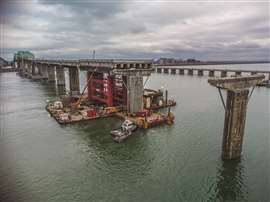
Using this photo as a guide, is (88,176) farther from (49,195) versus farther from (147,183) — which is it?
(147,183)

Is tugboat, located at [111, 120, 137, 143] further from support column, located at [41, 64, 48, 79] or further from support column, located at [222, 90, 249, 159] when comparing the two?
support column, located at [41, 64, 48, 79]

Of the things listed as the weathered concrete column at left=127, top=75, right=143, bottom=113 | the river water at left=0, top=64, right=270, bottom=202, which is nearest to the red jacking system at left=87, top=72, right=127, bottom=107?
the weathered concrete column at left=127, top=75, right=143, bottom=113

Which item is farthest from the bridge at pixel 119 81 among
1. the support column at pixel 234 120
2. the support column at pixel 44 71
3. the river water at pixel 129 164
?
the support column at pixel 44 71

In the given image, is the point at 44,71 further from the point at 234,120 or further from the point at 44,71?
the point at 234,120

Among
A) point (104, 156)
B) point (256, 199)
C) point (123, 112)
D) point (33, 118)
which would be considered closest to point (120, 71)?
point (123, 112)

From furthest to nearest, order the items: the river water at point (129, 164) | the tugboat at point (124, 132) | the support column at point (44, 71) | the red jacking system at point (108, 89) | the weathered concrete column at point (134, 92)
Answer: the support column at point (44, 71)
the red jacking system at point (108, 89)
the weathered concrete column at point (134, 92)
the tugboat at point (124, 132)
the river water at point (129, 164)

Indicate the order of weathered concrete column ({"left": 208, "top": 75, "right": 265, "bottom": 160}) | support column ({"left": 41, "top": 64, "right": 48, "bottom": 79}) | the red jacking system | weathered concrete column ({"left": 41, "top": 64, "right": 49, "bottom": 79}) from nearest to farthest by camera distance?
weathered concrete column ({"left": 208, "top": 75, "right": 265, "bottom": 160}) → the red jacking system → weathered concrete column ({"left": 41, "top": 64, "right": 49, "bottom": 79}) → support column ({"left": 41, "top": 64, "right": 48, "bottom": 79})

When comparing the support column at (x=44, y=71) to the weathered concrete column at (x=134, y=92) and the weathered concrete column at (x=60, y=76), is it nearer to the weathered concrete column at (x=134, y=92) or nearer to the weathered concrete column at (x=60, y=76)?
the weathered concrete column at (x=60, y=76)
